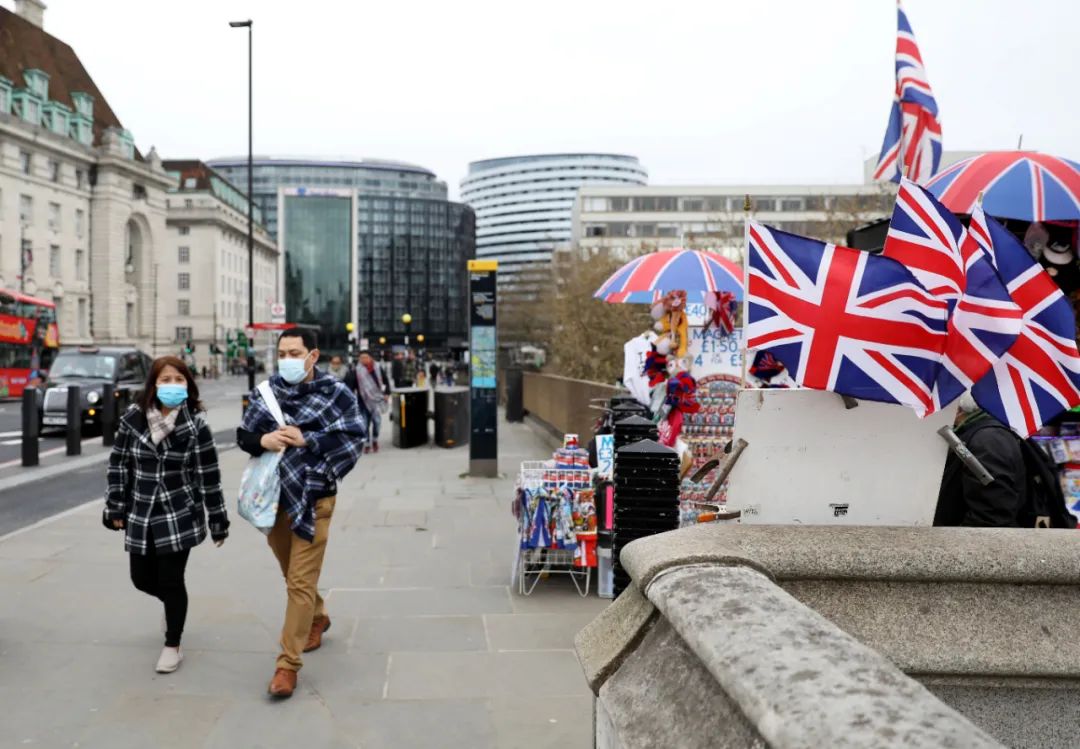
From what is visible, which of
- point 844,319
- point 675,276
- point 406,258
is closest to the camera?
point 844,319

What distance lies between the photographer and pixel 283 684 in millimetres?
4691

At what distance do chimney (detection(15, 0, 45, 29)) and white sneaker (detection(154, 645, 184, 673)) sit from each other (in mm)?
89896

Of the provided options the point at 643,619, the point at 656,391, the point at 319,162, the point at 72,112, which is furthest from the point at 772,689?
the point at 319,162

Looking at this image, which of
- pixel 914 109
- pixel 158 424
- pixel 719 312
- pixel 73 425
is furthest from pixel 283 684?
pixel 73 425

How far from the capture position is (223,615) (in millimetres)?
6184

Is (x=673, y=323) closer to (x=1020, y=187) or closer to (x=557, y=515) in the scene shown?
(x=557, y=515)

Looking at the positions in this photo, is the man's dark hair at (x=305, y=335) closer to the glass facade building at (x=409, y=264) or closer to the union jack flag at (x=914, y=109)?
the union jack flag at (x=914, y=109)

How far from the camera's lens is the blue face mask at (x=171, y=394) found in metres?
5.18

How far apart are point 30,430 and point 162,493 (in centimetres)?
1101

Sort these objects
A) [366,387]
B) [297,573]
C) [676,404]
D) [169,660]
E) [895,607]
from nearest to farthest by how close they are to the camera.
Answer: [895,607]
[297,573]
[169,660]
[676,404]
[366,387]

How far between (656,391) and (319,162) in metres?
165

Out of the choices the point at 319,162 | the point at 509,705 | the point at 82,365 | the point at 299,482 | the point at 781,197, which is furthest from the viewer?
the point at 319,162

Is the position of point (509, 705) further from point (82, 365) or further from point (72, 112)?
point (72, 112)

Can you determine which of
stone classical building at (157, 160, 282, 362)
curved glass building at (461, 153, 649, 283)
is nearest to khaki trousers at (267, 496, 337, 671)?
stone classical building at (157, 160, 282, 362)
